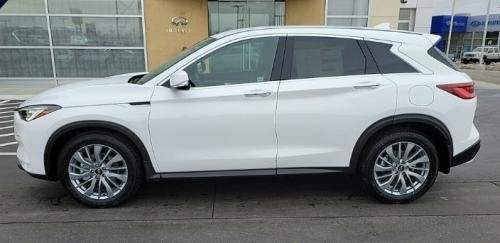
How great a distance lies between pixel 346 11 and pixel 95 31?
26.9ft

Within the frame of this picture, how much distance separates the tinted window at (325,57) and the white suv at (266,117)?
0.4 inches

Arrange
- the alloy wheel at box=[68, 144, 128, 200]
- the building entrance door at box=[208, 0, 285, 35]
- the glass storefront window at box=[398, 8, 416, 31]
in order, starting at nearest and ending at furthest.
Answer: the alloy wheel at box=[68, 144, 128, 200], the building entrance door at box=[208, 0, 285, 35], the glass storefront window at box=[398, 8, 416, 31]

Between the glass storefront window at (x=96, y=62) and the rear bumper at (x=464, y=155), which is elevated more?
the glass storefront window at (x=96, y=62)

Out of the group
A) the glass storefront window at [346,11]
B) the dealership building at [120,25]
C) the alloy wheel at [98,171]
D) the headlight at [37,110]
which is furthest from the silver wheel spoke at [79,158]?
the glass storefront window at [346,11]

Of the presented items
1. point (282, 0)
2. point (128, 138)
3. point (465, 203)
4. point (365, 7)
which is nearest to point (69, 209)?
point (128, 138)

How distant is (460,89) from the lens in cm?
411

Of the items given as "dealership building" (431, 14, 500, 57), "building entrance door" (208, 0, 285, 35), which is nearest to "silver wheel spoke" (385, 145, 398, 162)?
"building entrance door" (208, 0, 285, 35)

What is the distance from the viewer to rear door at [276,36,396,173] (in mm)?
4008

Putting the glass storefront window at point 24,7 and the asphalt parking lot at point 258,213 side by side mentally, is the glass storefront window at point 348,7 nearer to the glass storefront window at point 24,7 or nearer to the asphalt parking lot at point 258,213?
the glass storefront window at point 24,7

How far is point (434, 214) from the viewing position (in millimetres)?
4086

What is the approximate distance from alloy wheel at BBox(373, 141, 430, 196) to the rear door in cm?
37

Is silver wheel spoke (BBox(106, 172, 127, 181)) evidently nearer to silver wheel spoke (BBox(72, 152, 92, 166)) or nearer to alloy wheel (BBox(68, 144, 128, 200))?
alloy wheel (BBox(68, 144, 128, 200))

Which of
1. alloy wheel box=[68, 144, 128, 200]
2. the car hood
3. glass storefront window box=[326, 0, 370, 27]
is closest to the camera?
the car hood

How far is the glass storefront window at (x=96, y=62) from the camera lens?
13344mm
